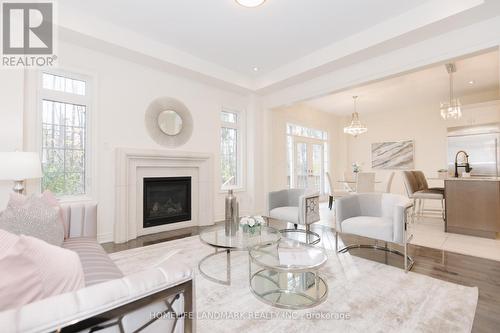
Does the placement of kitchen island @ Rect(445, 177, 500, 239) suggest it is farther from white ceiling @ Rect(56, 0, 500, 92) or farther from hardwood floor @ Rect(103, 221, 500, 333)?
white ceiling @ Rect(56, 0, 500, 92)

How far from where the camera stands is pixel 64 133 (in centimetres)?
340

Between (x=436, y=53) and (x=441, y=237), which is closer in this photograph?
(x=436, y=53)

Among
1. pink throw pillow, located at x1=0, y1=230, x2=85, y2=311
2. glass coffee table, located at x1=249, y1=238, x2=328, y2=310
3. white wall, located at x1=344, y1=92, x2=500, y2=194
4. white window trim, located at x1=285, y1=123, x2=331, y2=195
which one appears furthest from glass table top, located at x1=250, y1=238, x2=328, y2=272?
white wall, located at x1=344, y1=92, x2=500, y2=194

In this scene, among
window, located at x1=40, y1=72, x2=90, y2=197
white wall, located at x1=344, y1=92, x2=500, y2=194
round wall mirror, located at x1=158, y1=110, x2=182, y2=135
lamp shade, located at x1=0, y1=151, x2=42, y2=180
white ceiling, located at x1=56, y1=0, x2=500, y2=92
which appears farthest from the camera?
white wall, located at x1=344, y1=92, x2=500, y2=194

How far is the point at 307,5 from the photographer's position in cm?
294

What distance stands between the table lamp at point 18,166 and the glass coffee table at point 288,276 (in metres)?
2.47

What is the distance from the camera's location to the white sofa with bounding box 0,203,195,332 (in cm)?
66

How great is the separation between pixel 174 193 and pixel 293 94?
3.09 metres

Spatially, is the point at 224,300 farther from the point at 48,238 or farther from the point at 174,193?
the point at 174,193

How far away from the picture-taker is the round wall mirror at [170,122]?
4168 mm

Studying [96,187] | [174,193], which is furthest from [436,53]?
[96,187]

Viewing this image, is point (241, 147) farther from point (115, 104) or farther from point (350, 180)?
point (350, 180)

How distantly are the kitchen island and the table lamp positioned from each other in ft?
19.2

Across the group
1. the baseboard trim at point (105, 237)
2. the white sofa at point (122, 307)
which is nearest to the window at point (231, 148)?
the baseboard trim at point (105, 237)
